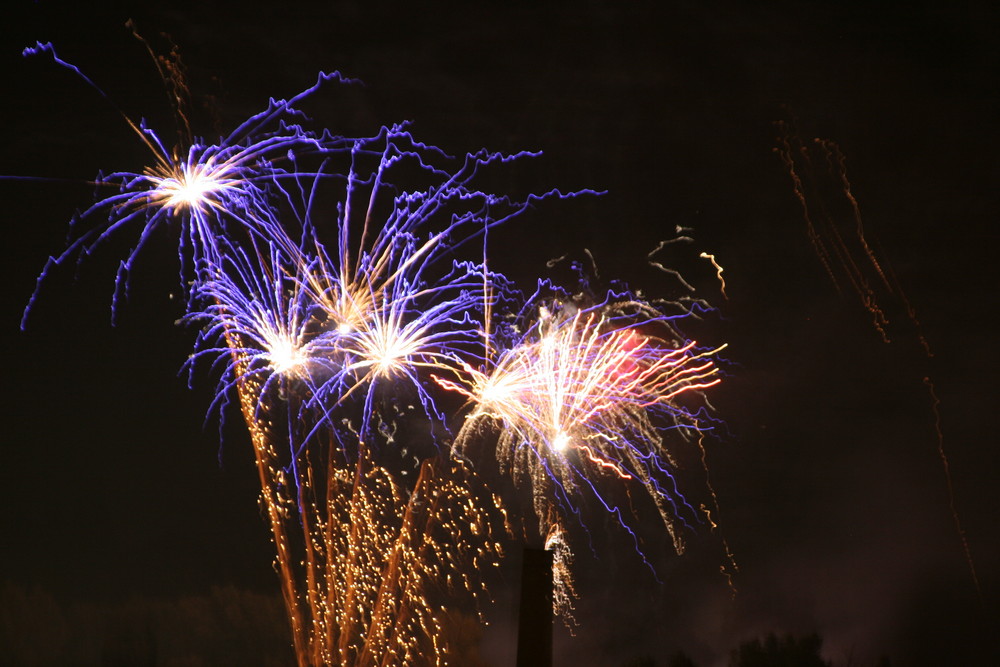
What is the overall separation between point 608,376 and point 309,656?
9.77m

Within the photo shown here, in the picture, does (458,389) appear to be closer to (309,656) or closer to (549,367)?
(549,367)

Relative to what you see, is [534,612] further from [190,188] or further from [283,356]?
[190,188]

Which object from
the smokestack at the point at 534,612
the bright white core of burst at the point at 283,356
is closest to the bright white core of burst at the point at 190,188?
the bright white core of burst at the point at 283,356

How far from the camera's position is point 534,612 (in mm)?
15469

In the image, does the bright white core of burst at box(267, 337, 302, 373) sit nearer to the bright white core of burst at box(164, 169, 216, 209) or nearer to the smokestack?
the bright white core of burst at box(164, 169, 216, 209)

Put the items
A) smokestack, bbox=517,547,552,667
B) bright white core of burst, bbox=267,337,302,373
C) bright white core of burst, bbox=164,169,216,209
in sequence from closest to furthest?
smokestack, bbox=517,547,552,667
bright white core of burst, bbox=164,169,216,209
bright white core of burst, bbox=267,337,302,373

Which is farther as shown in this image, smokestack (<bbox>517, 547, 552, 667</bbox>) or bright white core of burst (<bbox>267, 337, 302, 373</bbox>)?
bright white core of burst (<bbox>267, 337, 302, 373</bbox>)

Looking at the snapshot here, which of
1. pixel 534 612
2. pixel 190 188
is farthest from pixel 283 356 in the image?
pixel 534 612

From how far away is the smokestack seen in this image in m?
15.4

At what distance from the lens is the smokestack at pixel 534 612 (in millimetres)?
15438

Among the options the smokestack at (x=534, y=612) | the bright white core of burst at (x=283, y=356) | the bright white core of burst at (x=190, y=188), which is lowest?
the smokestack at (x=534, y=612)

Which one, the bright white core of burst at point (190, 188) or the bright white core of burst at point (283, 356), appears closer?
the bright white core of burst at point (190, 188)

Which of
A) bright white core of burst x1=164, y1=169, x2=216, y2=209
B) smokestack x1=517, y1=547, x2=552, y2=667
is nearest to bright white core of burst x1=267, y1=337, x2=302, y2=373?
bright white core of burst x1=164, y1=169, x2=216, y2=209

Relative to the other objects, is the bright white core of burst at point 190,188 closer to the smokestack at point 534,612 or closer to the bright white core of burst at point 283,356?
the bright white core of burst at point 283,356
